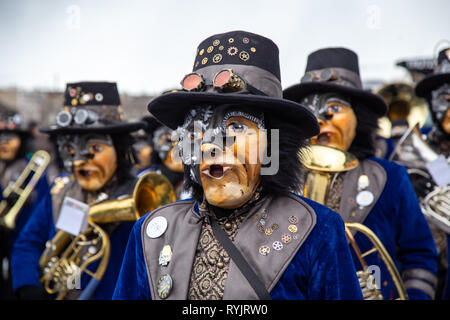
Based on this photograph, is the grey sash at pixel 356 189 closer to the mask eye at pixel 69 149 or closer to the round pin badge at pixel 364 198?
the round pin badge at pixel 364 198

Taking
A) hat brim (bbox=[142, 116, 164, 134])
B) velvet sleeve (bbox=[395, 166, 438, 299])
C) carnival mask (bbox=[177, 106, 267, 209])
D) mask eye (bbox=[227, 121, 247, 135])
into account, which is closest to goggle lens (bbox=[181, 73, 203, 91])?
carnival mask (bbox=[177, 106, 267, 209])

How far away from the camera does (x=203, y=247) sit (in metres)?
2.27

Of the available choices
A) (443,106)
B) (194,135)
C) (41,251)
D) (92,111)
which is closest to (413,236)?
(443,106)

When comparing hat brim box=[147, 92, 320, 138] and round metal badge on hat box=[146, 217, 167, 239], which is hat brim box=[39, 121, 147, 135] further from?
round metal badge on hat box=[146, 217, 167, 239]

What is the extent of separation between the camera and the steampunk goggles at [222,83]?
2.21 m

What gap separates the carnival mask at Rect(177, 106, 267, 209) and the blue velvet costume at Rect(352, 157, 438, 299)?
5.23ft

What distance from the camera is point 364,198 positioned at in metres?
3.64

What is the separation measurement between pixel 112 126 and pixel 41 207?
1.02m

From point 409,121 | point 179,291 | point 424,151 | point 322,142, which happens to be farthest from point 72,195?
point 409,121

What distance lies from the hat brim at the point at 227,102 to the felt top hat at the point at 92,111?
6.09ft

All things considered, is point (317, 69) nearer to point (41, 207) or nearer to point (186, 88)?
point (186, 88)

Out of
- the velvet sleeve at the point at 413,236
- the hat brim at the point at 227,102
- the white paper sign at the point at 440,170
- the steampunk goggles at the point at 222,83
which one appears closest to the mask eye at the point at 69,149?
the hat brim at the point at 227,102

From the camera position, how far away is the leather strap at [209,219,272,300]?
6.60 ft
